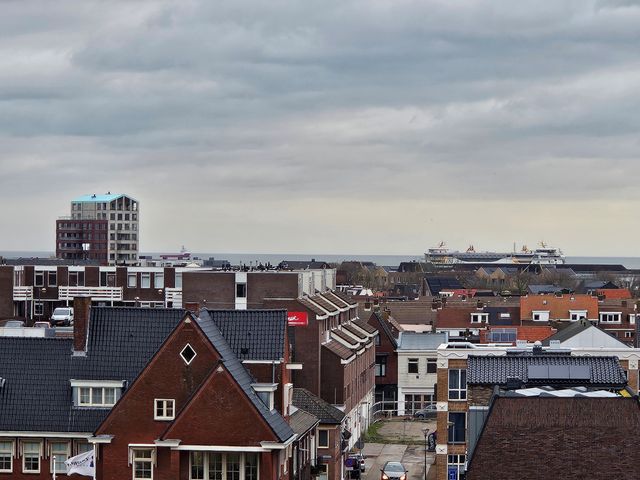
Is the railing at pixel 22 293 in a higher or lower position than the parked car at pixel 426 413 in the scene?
higher

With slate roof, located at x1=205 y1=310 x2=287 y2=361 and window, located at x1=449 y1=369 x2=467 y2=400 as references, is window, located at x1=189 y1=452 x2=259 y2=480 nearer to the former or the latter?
slate roof, located at x1=205 y1=310 x2=287 y2=361

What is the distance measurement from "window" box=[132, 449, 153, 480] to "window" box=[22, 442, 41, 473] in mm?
4776

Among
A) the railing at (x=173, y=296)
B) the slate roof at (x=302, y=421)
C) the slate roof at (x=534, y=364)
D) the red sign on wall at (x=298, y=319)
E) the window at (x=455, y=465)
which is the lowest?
the window at (x=455, y=465)

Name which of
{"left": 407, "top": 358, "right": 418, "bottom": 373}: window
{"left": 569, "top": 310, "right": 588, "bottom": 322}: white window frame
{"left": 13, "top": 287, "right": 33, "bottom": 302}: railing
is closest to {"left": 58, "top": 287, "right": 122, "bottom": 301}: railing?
{"left": 13, "top": 287, "right": 33, "bottom": 302}: railing

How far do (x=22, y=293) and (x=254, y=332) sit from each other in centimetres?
6590

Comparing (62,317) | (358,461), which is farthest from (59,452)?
(62,317)

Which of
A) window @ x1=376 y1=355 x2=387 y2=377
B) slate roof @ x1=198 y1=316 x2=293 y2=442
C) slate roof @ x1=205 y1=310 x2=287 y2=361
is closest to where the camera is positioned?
slate roof @ x1=198 y1=316 x2=293 y2=442

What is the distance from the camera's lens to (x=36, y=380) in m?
58.8

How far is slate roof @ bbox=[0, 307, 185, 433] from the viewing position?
57.5 meters

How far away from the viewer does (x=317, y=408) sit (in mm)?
78375

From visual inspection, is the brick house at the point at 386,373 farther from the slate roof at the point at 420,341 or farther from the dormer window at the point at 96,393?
the dormer window at the point at 96,393

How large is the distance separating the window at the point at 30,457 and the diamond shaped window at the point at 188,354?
7.34 m

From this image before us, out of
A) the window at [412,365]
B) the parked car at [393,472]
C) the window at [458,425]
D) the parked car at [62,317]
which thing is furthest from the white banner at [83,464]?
the window at [412,365]

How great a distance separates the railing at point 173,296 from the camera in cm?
11325
